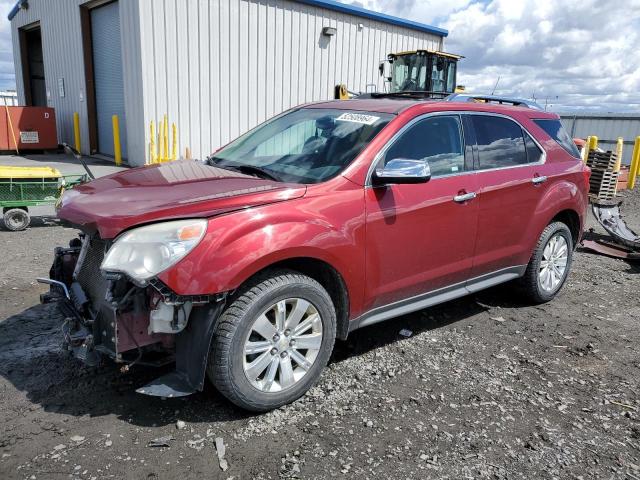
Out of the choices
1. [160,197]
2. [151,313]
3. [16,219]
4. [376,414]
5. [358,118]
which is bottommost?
[376,414]

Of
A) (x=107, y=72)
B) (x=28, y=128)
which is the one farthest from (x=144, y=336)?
(x=28, y=128)

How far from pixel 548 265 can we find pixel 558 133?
125 cm

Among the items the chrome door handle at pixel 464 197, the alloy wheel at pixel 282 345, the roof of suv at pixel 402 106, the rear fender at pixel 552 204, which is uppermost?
the roof of suv at pixel 402 106

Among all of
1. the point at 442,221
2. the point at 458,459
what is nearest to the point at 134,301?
the point at 458,459

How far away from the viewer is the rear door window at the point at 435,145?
147 inches

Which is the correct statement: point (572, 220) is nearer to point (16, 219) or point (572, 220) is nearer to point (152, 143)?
point (16, 219)

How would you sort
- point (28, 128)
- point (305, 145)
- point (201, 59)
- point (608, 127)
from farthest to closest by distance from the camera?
point (608, 127) < point (28, 128) < point (201, 59) < point (305, 145)

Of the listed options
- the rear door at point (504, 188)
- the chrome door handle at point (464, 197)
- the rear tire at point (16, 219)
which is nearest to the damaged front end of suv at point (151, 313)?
the chrome door handle at point (464, 197)

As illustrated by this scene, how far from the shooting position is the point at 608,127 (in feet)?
66.1

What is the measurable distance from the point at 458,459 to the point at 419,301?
4.35 feet

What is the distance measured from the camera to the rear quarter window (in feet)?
16.2

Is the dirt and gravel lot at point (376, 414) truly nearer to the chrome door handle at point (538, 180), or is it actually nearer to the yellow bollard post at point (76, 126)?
the chrome door handle at point (538, 180)

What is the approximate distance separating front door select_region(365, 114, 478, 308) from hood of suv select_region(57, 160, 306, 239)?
671mm

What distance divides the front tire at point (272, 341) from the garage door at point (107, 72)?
42.1 ft
